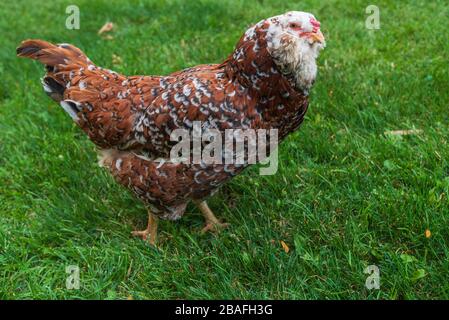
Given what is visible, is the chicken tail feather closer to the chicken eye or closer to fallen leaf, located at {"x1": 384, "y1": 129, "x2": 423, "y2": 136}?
the chicken eye

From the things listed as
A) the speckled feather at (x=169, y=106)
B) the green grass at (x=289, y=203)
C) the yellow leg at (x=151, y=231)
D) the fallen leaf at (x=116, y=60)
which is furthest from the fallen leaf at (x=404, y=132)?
the fallen leaf at (x=116, y=60)

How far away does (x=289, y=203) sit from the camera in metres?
3.29

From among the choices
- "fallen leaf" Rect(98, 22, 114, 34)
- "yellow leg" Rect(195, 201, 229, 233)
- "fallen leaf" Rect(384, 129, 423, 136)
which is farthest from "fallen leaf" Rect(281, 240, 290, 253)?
"fallen leaf" Rect(98, 22, 114, 34)

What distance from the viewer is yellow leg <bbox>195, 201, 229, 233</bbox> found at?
3317 millimetres

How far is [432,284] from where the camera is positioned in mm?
2592

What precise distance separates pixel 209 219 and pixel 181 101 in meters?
0.98

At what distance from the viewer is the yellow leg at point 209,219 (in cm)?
332

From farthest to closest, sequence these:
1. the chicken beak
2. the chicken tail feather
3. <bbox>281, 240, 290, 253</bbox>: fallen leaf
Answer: the chicken tail feather, <bbox>281, 240, 290, 253</bbox>: fallen leaf, the chicken beak

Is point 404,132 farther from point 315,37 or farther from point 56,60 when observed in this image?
point 56,60

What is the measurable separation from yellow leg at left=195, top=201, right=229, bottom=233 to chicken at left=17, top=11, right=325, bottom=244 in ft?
0.07

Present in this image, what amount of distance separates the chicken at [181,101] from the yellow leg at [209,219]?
0.02 m

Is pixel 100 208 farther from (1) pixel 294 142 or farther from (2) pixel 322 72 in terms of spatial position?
(2) pixel 322 72

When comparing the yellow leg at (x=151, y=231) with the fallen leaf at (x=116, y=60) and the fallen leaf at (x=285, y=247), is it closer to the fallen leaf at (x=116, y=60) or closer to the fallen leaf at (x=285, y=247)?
the fallen leaf at (x=285, y=247)

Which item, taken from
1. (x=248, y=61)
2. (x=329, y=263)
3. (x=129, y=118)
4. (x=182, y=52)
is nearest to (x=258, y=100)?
(x=248, y=61)
